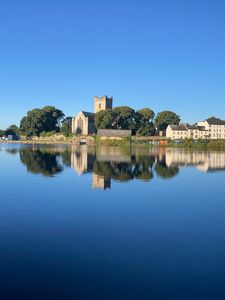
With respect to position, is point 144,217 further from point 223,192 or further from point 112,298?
point 223,192

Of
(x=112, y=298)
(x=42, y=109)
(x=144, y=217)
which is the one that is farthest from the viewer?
(x=42, y=109)

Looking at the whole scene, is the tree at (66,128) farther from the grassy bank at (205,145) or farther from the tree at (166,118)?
the grassy bank at (205,145)

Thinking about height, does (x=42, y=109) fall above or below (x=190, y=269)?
above

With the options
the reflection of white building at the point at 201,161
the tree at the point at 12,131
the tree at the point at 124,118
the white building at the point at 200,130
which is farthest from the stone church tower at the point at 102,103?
the reflection of white building at the point at 201,161

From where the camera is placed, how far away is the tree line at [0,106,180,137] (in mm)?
113000

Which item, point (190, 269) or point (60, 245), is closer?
point (190, 269)

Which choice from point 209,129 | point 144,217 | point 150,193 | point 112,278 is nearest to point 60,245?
point 112,278

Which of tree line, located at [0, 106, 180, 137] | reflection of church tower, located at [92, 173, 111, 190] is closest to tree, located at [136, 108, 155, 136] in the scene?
tree line, located at [0, 106, 180, 137]

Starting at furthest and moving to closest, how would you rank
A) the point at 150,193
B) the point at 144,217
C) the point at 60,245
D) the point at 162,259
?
1. the point at 150,193
2. the point at 144,217
3. the point at 60,245
4. the point at 162,259

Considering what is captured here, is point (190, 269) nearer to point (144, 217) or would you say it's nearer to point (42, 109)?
point (144, 217)

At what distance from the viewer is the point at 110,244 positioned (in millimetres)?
9820

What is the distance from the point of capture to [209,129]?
12150 cm

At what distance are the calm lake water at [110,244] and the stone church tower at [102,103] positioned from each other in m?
125

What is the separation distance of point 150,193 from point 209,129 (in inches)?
4234
